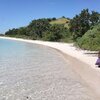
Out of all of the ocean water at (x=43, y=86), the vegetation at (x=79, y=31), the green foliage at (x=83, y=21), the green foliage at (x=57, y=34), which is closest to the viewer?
the ocean water at (x=43, y=86)

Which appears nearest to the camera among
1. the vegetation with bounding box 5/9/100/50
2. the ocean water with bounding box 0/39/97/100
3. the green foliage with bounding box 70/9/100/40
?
the ocean water with bounding box 0/39/97/100

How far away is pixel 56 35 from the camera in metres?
65.5

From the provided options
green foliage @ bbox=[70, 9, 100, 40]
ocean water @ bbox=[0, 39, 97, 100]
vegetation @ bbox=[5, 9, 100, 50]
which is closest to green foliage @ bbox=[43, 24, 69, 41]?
vegetation @ bbox=[5, 9, 100, 50]

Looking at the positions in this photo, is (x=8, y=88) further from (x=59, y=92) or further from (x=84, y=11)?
(x=84, y=11)

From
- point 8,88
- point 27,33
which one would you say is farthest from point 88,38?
point 27,33

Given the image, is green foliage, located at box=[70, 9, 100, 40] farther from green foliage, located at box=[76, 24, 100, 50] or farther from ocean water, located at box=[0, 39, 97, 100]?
ocean water, located at box=[0, 39, 97, 100]

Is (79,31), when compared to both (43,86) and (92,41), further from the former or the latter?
(43,86)

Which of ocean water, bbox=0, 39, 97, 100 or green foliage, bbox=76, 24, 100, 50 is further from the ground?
green foliage, bbox=76, 24, 100, 50

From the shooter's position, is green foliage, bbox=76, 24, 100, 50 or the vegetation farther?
the vegetation

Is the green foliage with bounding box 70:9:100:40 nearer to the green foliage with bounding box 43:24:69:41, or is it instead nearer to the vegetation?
the vegetation

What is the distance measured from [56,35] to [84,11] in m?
14.4

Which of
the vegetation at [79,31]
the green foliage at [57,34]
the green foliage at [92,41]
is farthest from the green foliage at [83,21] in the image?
the green foliage at [92,41]

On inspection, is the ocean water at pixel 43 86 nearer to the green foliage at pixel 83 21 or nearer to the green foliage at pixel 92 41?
the green foliage at pixel 92 41

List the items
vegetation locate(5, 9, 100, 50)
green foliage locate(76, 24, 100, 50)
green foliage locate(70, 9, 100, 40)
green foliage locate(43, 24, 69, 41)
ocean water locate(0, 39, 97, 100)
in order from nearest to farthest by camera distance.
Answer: ocean water locate(0, 39, 97, 100)
green foliage locate(76, 24, 100, 50)
vegetation locate(5, 9, 100, 50)
green foliage locate(70, 9, 100, 40)
green foliage locate(43, 24, 69, 41)
